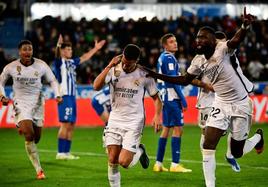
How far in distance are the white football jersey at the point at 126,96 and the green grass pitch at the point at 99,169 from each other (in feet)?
5.10

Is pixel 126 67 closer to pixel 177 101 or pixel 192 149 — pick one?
pixel 177 101

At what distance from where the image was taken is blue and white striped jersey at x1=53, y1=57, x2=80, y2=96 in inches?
685

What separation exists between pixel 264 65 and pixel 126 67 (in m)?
19.0

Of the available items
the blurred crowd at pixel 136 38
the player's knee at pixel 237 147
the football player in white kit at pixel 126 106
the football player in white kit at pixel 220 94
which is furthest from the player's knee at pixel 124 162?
the blurred crowd at pixel 136 38

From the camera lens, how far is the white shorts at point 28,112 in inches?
543

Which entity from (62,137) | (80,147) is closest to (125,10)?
(80,147)

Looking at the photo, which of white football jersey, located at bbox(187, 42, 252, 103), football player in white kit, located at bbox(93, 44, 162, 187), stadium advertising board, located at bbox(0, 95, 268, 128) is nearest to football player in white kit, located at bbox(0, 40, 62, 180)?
football player in white kit, located at bbox(93, 44, 162, 187)

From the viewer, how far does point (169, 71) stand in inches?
565

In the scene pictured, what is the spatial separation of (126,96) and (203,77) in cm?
184

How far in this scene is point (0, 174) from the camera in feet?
46.7

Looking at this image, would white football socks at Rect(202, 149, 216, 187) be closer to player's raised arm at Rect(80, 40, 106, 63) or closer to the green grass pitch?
the green grass pitch

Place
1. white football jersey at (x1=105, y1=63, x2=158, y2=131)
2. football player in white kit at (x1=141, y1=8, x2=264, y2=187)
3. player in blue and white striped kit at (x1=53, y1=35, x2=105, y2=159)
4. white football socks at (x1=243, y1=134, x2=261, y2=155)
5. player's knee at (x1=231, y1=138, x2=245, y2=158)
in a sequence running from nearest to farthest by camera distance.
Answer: football player in white kit at (x1=141, y1=8, x2=264, y2=187), white football jersey at (x1=105, y1=63, x2=158, y2=131), player's knee at (x1=231, y1=138, x2=245, y2=158), white football socks at (x1=243, y1=134, x2=261, y2=155), player in blue and white striped kit at (x1=53, y1=35, x2=105, y2=159)

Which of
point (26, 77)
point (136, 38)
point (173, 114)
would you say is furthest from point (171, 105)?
point (136, 38)

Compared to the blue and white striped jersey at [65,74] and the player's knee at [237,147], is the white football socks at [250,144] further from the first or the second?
the blue and white striped jersey at [65,74]
